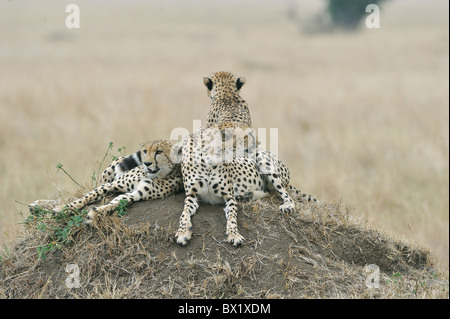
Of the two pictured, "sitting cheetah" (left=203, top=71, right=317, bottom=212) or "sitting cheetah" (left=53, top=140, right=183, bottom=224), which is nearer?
"sitting cheetah" (left=53, top=140, right=183, bottom=224)

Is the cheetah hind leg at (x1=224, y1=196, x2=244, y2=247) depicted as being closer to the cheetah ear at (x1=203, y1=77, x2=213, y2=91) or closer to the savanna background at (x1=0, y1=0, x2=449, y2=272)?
the savanna background at (x1=0, y1=0, x2=449, y2=272)

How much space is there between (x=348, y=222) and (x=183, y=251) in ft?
4.78

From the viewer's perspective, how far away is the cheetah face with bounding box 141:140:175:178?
4590 mm

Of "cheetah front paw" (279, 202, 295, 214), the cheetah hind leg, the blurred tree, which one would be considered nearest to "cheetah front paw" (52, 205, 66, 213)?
the cheetah hind leg

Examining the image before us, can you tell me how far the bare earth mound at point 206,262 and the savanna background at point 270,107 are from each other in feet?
2.16

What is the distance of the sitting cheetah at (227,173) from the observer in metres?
4.48

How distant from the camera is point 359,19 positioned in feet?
104

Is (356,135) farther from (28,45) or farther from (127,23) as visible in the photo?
(127,23)

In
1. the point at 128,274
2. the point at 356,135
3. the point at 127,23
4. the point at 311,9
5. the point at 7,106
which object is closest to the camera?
the point at 128,274

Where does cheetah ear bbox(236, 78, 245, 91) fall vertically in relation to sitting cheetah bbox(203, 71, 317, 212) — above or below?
above

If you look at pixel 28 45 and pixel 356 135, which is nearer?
pixel 356 135

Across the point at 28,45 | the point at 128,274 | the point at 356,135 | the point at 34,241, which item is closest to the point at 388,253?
the point at 128,274

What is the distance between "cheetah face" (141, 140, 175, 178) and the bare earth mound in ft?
0.71

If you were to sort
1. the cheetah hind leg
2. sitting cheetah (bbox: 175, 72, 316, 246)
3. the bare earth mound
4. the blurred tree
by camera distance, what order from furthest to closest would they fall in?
1. the blurred tree
2. sitting cheetah (bbox: 175, 72, 316, 246)
3. the cheetah hind leg
4. the bare earth mound
